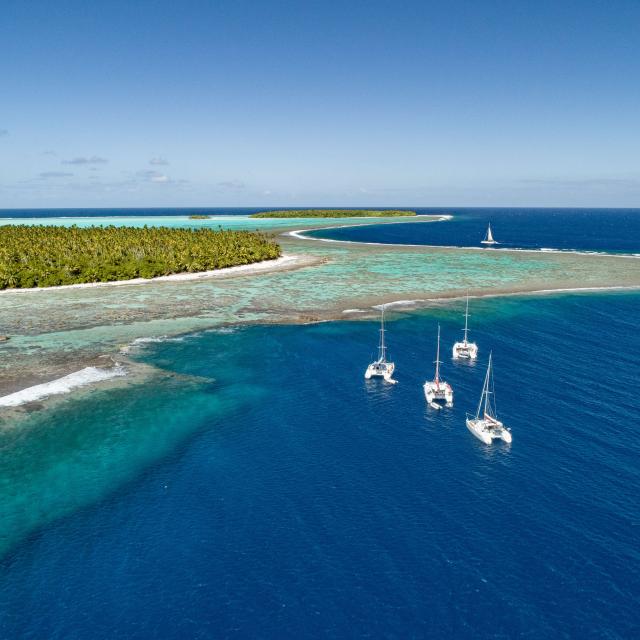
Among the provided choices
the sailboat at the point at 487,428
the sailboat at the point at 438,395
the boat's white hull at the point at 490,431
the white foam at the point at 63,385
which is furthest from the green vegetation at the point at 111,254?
the boat's white hull at the point at 490,431

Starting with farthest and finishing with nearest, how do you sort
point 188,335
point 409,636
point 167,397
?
point 188,335 → point 167,397 → point 409,636

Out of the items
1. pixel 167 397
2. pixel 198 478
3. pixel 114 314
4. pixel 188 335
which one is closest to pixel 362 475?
pixel 198 478

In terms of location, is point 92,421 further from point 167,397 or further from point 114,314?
point 114,314

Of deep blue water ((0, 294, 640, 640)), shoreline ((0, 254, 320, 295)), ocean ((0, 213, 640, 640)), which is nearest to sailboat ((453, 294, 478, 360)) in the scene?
ocean ((0, 213, 640, 640))

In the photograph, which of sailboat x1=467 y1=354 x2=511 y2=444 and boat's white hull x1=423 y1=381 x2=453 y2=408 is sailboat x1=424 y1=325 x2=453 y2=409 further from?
sailboat x1=467 y1=354 x2=511 y2=444

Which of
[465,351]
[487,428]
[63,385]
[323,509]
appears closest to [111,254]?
[63,385]

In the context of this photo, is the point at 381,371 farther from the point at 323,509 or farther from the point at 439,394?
the point at 323,509

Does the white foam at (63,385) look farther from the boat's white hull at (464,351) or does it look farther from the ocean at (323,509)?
the boat's white hull at (464,351)
